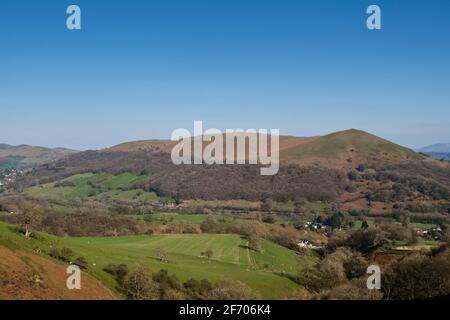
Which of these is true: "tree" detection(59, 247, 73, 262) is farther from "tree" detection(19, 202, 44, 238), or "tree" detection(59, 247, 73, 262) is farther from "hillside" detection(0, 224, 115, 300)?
"tree" detection(19, 202, 44, 238)

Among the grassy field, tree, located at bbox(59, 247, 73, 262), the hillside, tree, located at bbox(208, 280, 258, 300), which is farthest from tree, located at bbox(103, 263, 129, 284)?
tree, located at bbox(208, 280, 258, 300)

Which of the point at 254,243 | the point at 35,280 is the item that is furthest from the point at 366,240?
the point at 35,280

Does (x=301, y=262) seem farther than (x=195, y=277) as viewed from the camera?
Yes

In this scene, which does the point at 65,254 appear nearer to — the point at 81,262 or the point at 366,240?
the point at 81,262
